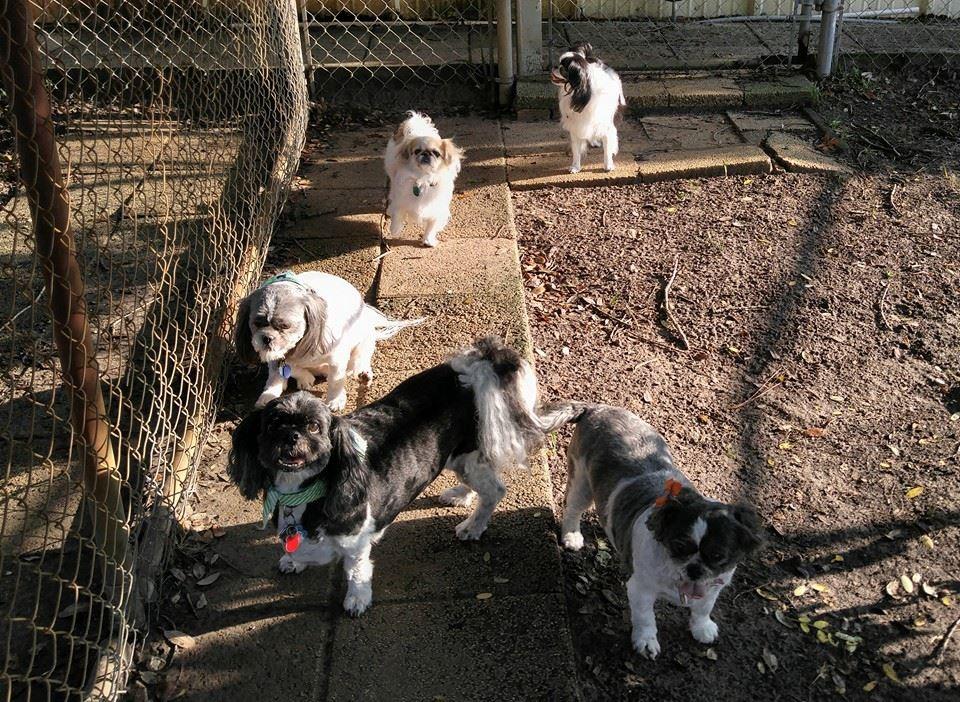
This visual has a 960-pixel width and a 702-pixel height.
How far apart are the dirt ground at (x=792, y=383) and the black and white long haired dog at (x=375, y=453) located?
636mm

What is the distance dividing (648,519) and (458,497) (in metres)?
0.99

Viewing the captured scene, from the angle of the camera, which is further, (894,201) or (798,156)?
(798,156)

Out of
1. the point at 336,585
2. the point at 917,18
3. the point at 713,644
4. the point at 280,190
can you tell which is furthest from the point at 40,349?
the point at 917,18

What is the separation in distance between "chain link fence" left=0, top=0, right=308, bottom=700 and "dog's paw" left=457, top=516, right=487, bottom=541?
3.71 ft

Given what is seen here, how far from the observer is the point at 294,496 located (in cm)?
276

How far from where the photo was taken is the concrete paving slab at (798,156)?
6.28m

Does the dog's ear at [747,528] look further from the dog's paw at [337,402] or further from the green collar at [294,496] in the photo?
the dog's paw at [337,402]

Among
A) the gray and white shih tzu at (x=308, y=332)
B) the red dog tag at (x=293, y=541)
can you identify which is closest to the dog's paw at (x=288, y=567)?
the red dog tag at (x=293, y=541)

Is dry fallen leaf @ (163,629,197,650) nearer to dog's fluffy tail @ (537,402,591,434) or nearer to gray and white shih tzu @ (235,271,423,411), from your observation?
gray and white shih tzu @ (235,271,423,411)

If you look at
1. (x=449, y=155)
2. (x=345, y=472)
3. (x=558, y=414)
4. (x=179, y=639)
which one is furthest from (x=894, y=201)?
(x=179, y=639)

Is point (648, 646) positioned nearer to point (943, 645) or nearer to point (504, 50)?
point (943, 645)

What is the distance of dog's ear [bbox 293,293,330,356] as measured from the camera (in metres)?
3.76

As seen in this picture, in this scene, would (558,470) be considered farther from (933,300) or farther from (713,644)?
(933,300)

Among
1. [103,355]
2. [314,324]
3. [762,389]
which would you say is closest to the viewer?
[314,324]
